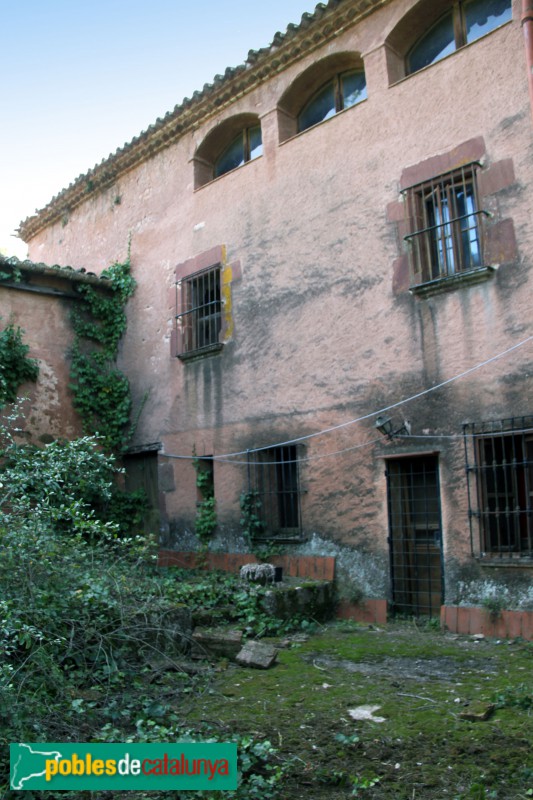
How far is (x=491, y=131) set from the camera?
25.0 feet

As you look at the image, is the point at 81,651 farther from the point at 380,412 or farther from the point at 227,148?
the point at 227,148

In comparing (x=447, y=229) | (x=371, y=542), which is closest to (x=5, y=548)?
(x=371, y=542)

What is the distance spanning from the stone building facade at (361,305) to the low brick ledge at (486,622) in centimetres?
11

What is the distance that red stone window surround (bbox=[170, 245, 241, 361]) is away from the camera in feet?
34.6

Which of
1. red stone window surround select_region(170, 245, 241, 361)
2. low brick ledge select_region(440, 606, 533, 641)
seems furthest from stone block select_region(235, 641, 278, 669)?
red stone window surround select_region(170, 245, 241, 361)

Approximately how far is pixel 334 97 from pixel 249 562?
258 inches

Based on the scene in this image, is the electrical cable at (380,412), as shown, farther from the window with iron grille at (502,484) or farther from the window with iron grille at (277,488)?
the window with iron grille at (502,484)

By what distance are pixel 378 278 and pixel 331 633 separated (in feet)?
13.7

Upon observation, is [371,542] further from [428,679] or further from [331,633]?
[428,679]

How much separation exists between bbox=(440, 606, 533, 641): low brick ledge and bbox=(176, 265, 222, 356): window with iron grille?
5.23 meters

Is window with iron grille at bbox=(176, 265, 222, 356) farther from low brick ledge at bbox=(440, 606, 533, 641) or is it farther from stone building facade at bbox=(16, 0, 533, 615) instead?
low brick ledge at bbox=(440, 606, 533, 641)

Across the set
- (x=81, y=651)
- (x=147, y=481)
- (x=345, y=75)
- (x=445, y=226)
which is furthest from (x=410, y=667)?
(x=345, y=75)

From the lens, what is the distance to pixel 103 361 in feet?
40.6

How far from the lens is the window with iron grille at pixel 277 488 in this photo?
9297mm
